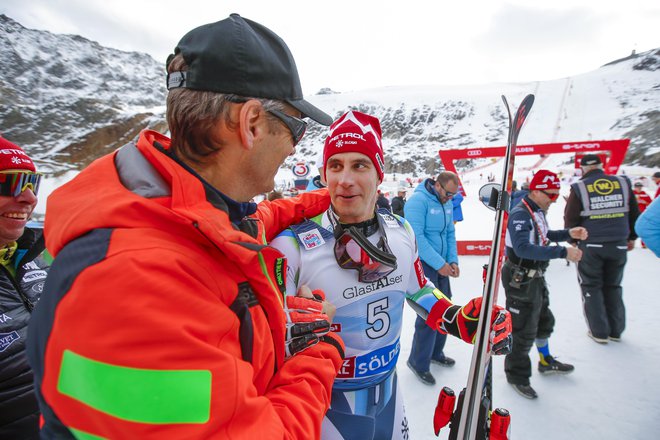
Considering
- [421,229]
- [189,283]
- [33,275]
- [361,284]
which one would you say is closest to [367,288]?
[361,284]

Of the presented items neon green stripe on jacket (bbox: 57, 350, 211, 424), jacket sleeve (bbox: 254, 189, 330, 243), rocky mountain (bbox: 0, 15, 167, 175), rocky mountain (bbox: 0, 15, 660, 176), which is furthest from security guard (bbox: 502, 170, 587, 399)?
rocky mountain (bbox: 0, 15, 660, 176)

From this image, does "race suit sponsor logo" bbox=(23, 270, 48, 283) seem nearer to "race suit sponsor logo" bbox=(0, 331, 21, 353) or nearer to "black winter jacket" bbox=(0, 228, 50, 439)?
"black winter jacket" bbox=(0, 228, 50, 439)

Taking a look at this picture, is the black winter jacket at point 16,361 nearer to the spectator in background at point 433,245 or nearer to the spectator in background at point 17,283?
the spectator in background at point 17,283

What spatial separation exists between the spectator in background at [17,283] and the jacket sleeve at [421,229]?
3126 millimetres

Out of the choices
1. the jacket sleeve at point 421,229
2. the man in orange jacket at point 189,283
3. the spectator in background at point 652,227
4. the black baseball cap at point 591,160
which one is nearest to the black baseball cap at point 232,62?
the man in orange jacket at point 189,283

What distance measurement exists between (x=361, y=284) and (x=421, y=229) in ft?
7.53

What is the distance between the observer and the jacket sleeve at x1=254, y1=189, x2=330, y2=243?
1.74 meters

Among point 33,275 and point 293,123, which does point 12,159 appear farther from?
point 293,123

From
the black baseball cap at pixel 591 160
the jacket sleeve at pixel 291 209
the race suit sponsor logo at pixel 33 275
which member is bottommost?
the race suit sponsor logo at pixel 33 275

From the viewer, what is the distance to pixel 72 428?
0.59m

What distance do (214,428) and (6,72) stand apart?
2232 inches

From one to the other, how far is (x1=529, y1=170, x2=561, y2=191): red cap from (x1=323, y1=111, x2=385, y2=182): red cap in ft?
7.58

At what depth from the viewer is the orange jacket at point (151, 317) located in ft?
1.83

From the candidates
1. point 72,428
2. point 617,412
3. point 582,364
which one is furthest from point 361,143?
point 582,364
